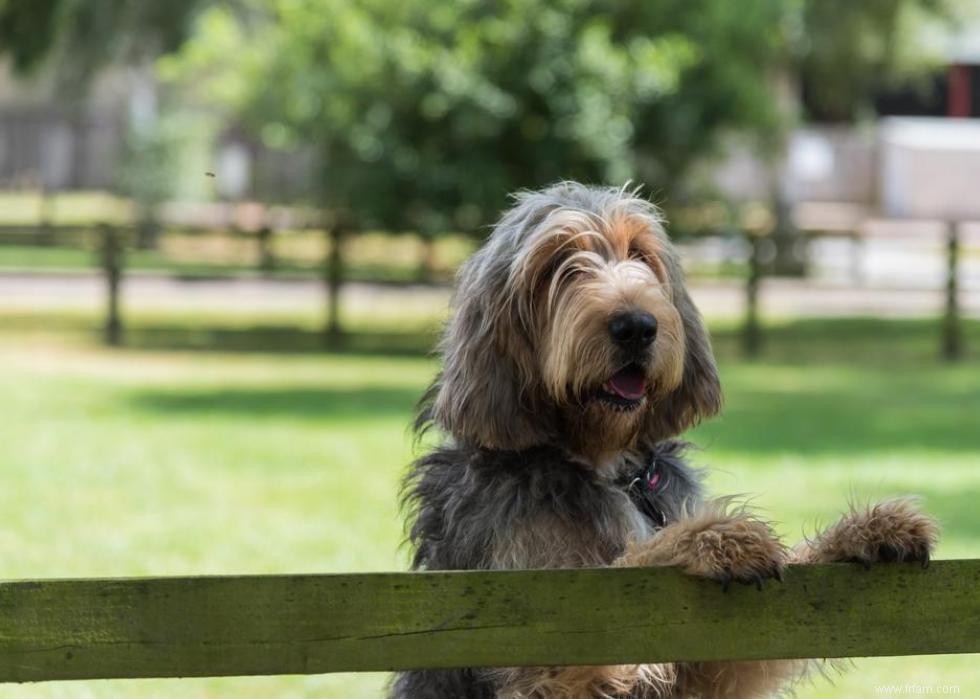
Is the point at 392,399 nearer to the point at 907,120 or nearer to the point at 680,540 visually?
the point at 680,540

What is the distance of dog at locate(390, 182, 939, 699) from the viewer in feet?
15.5

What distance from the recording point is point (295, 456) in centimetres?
1384

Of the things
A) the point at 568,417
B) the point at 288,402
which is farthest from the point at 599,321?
the point at 288,402

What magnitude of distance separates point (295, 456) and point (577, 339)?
9315mm

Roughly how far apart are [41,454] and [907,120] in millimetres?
41776

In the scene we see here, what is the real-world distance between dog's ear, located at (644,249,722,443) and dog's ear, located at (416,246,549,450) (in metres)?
0.35

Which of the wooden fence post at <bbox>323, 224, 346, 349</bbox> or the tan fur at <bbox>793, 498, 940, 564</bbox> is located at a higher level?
the tan fur at <bbox>793, 498, 940, 564</bbox>

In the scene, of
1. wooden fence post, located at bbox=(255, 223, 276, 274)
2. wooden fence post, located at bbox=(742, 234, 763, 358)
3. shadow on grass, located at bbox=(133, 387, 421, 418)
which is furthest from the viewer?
wooden fence post, located at bbox=(255, 223, 276, 274)

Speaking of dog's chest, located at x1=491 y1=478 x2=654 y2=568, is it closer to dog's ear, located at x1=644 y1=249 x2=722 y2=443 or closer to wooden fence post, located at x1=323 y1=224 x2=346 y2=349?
dog's ear, located at x1=644 y1=249 x2=722 y2=443

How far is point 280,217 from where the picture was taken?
96.2 ft

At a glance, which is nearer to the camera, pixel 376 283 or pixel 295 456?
pixel 295 456

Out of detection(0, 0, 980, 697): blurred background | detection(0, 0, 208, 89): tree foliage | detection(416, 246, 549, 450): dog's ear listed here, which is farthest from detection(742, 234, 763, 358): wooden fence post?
detection(416, 246, 549, 450): dog's ear

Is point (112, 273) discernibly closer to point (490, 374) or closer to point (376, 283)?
point (376, 283)

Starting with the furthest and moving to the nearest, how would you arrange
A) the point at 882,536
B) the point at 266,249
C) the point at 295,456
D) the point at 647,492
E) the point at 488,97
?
1. the point at 266,249
2. the point at 488,97
3. the point at 295,456
4. the point at 647,492
5. the point at 882,536
